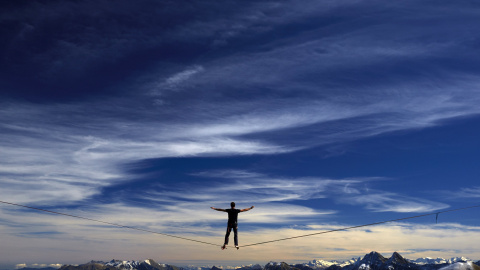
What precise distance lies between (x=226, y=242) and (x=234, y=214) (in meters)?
2.94

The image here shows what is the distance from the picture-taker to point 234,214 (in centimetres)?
3212

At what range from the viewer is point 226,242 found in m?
33.2

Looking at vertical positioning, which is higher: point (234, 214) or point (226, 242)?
point (234, 214)

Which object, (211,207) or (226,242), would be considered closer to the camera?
(211,207)

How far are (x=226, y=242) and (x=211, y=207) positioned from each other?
13.9 ft

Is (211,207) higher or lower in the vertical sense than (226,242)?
higher

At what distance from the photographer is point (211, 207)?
3100cm

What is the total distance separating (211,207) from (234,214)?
7.62 feet
